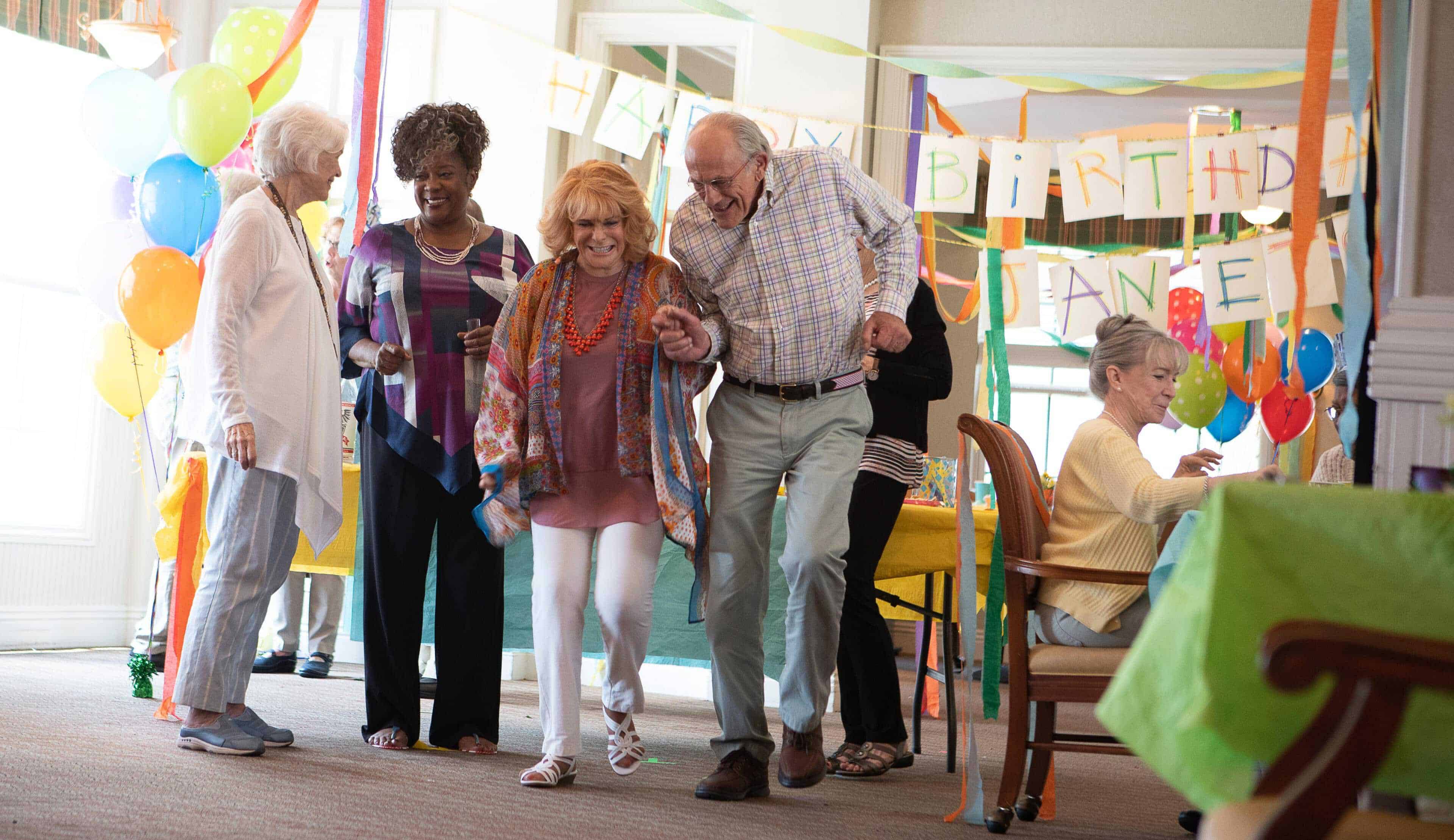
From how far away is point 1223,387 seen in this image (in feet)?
20.0

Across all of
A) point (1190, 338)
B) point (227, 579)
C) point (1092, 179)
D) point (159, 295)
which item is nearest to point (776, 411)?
point (227, 579)

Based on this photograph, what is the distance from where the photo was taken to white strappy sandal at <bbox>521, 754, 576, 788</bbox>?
264cm

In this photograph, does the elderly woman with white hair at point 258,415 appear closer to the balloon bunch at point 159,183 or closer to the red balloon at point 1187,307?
the balloon bunch at point 159,183

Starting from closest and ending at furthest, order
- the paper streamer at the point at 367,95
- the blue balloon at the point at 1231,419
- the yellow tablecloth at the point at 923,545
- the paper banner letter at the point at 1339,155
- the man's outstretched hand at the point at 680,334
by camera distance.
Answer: the man's outstretched hand at the point at 680,334 < the yellow tablecloth at the point at 923,545 < the paper streamer at the point at 367,95 < the paper banner letter at the point at 1339,155 < the blue balloon at the point at 1231,419

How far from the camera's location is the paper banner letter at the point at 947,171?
4758 millimetres

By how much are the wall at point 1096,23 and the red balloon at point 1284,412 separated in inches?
68.5

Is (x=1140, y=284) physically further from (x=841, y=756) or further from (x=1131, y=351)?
(x=841, y=756)

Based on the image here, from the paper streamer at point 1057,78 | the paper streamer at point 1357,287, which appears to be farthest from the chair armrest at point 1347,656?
the paper streamer at point 1057,78

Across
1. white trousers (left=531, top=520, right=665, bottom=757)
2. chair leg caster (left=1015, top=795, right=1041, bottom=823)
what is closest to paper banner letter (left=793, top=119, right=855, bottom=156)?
Result: white trousers (left=531, top=520, right=665, bottom=757)

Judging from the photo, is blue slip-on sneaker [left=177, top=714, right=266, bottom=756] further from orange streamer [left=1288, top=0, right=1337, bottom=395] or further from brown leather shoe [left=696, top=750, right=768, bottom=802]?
orange streamer [left=1288, top=0, right=1337, bottom=395]

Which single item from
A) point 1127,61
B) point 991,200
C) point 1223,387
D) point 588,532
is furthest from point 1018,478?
point 1223,387

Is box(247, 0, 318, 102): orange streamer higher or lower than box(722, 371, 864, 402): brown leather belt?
higher

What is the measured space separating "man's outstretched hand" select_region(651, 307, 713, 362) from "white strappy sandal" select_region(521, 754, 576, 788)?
851mm

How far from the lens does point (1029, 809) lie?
2641 mm
